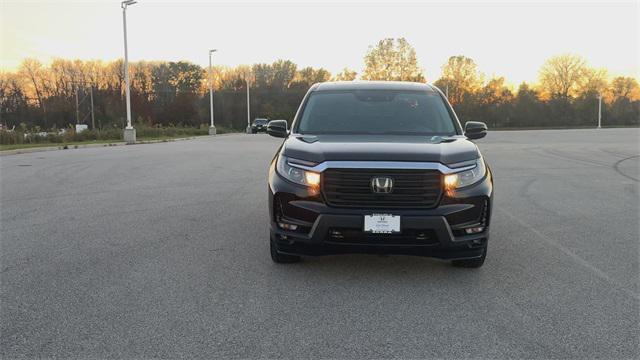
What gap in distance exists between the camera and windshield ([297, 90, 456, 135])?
5848mm

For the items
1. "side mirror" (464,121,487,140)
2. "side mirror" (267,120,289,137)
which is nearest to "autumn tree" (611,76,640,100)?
"side mirror" (464,121,487,140)

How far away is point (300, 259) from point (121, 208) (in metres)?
4.26

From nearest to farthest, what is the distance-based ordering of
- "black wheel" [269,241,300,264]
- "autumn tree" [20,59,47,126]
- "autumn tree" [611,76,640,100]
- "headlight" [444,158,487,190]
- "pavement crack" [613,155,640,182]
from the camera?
"headlight" [444,158,487,190], "black wheel" [269,241,300,264], "pavement crack" [613,155,640,182], "autumn tree" [20,59,47,126], "autumn tree" [611,76,640,100]

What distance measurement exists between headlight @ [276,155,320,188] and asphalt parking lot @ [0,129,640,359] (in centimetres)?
88

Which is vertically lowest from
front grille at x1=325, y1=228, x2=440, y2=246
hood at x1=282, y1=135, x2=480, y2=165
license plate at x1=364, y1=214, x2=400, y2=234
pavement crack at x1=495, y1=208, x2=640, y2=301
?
pavement crack at x1=495, y1=208, x2=640, y2=301

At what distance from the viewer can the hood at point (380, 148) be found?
15.3 ft

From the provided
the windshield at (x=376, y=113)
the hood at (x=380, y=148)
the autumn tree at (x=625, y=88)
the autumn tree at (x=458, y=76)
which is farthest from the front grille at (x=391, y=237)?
the autumn tree at (x=625, y=88)

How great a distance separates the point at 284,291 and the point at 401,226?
43.2 inches

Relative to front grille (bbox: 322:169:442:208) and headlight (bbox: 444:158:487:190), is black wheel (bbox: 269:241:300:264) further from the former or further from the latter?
headlight (bbox: 444:158:487:190)

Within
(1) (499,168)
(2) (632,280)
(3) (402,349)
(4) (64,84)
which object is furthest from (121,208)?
(4) (64,84)

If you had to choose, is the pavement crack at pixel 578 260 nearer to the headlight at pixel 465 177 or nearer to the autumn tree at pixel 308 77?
the headlight at pixel 465 177

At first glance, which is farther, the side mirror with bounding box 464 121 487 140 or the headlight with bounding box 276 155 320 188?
the side mirror with bounding box 464 121 487 140

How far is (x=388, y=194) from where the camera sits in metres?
4.52

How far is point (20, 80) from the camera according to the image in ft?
301
